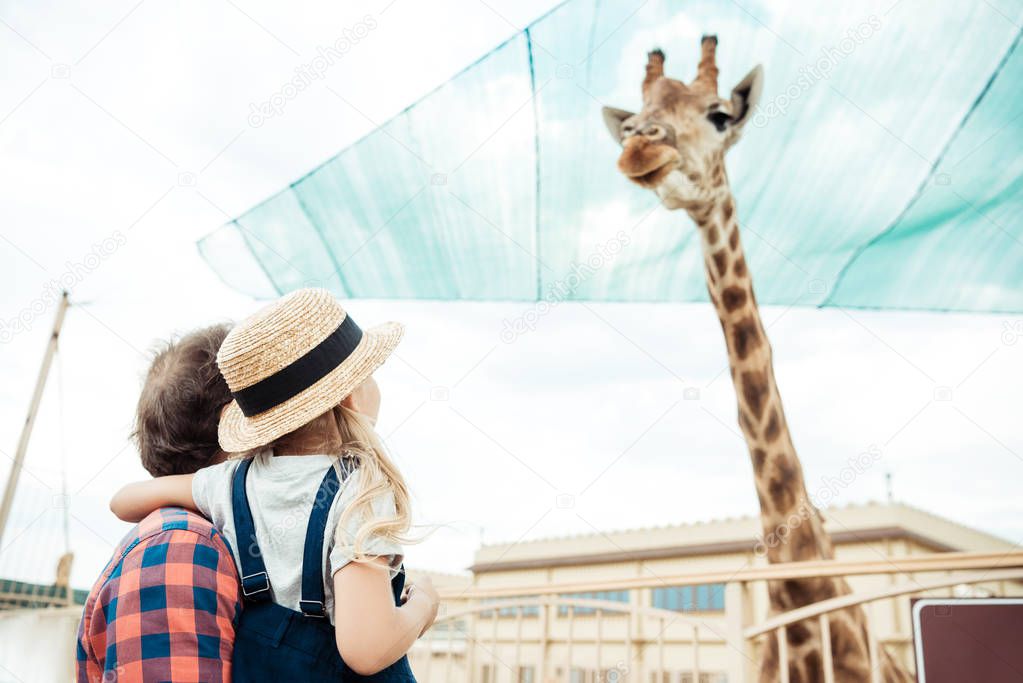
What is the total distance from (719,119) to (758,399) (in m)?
1.14

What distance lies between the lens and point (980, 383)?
306cm

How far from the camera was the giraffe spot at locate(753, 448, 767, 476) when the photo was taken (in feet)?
8.87

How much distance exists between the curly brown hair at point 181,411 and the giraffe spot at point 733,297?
2.29m

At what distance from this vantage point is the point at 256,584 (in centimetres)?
67

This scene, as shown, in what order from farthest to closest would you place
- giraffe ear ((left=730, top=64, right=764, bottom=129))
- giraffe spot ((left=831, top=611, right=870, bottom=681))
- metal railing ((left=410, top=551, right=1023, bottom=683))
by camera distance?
giraffe ear ((left=730, top=64, right=764, bottom=129))
giraffe spot ((left=831, top=611, right=870, bottom=681))
metal railing ((left=410, top=551, right=1023, bottom=683))

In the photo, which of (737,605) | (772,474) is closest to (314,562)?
(737,605)

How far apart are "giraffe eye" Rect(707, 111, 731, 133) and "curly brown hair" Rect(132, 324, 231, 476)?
265cm

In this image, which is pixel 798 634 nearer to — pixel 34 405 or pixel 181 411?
pixel 181 411

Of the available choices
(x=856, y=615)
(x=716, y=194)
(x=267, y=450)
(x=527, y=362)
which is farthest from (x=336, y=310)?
(x=527, y=362)

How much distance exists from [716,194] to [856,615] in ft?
5.02

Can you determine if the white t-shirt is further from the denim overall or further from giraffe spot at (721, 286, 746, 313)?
giraffe spot at (721, 286, 746, 313)

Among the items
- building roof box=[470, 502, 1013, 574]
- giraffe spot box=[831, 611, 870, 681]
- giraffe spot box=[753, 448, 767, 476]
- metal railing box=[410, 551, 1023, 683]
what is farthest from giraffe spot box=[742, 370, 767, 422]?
building roof box=[470, 502, 1013, 574]

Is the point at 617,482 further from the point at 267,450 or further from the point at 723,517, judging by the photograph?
the point at 723,517

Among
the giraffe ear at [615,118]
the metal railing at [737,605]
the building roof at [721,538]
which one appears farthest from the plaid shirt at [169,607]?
the building roof at [721,538]
